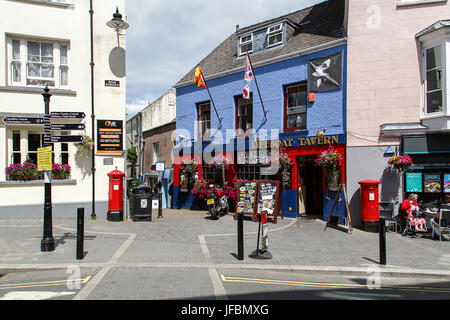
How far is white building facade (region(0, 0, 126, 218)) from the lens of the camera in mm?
11156

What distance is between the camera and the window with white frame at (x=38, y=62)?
11.4 metres

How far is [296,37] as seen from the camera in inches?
558

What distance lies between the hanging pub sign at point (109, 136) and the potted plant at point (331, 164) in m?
7.66

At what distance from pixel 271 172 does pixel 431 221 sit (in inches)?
235

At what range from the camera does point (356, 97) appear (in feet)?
37.5

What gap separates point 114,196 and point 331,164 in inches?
320

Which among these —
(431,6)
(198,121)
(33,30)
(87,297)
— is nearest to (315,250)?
(87,297)

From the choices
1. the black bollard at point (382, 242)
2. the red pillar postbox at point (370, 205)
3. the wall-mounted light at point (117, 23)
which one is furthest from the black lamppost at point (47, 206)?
the red pillar postbox at point (370, 205)

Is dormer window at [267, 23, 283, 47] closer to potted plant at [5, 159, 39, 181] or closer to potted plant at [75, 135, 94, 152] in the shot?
potted plant at [75, 135, 94, 152]

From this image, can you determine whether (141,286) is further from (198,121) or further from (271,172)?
(198,121)

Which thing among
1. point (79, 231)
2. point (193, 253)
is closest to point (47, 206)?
point (79, 231)

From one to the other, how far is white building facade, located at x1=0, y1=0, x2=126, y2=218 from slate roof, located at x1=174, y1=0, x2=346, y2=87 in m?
5.54

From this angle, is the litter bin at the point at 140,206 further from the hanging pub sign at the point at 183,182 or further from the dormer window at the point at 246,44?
the dormer window at the point at 246,44

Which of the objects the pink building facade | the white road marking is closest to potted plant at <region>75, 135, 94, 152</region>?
the white road marking
